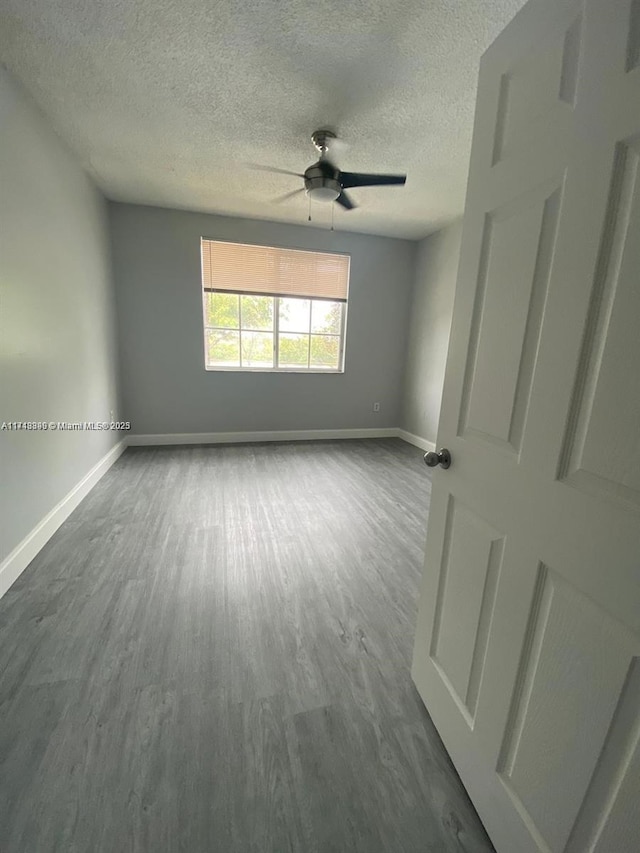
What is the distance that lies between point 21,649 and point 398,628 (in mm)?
1596

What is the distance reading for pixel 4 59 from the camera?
177 centimetres

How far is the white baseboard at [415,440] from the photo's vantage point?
4.33m

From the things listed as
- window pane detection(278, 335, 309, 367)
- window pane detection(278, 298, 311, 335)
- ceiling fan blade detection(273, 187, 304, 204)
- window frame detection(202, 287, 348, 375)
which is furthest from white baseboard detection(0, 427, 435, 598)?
ceiling fan blade detection(273, 187, 304, 204)

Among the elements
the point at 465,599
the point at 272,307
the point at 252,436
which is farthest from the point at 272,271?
the point at 465,599

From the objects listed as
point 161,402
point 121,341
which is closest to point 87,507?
point 161,402

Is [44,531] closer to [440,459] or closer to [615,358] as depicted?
[440,459]

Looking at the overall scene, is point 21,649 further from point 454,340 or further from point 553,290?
point 553,290

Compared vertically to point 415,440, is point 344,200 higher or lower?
higher

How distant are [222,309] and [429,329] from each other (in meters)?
2.54

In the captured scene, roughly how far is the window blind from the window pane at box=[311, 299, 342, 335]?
85 mm

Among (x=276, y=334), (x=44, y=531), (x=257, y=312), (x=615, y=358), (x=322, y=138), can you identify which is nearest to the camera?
(x=615, y=358)

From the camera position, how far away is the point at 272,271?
409 centimetres

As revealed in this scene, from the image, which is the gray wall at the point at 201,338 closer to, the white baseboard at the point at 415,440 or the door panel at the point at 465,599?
the white baseboard at the point at 415,440

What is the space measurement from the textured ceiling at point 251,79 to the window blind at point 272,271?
100cm
